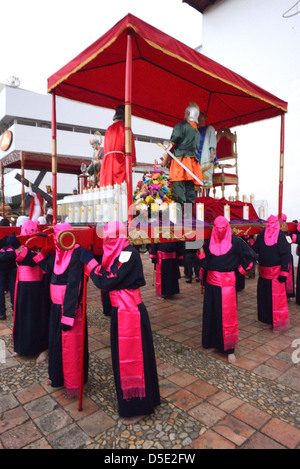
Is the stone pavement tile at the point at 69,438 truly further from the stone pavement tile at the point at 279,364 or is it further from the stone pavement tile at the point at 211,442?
the stone pavement tile at the point at 279,364

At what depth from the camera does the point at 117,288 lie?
2688 millimetres

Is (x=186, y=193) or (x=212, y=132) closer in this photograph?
(x=186, y=193)

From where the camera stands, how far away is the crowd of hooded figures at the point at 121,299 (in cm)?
265

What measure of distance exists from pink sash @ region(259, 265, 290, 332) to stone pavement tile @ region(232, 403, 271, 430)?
7.33 ft

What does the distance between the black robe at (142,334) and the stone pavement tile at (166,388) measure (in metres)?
0.31

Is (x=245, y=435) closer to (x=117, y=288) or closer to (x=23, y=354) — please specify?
(x=117, y=288)

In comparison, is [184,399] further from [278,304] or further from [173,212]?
[278,304]

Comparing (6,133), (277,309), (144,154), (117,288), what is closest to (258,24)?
(277,309)

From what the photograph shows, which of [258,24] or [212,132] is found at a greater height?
[258,24]

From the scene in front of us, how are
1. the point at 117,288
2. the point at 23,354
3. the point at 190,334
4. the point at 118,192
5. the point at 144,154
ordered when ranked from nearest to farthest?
the point at 117,288 → the point at 118,192 → the point at 23,354 → the point at 190,334 → the point at 144,154

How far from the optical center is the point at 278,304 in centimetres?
483

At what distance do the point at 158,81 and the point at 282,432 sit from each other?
16.3 feet

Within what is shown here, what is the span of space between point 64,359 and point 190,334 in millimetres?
2369

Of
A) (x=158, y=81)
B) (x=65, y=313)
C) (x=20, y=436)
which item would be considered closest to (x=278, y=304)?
(x=65, y=313)
